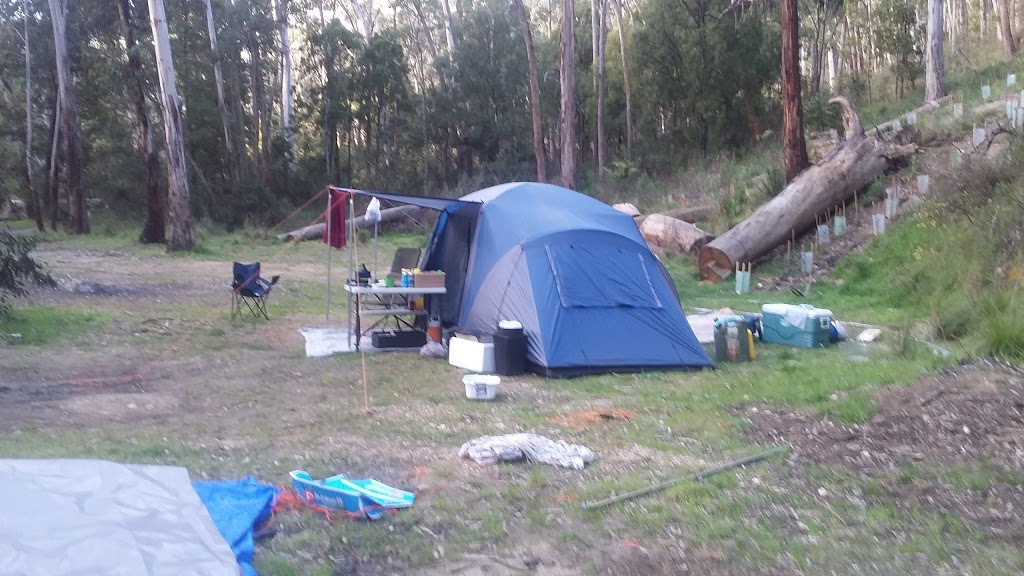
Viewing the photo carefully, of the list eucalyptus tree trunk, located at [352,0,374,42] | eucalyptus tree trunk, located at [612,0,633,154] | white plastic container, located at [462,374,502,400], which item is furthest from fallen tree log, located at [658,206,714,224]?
eucalyptus tree trunk, located at [352,0,374,42]

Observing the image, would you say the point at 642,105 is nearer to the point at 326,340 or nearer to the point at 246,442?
the point at 326,340

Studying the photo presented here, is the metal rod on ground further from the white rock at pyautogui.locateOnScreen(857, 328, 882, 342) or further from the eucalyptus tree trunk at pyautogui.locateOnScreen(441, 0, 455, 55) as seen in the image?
the eucalyptus tree trunk at pyautogui.locateOnScreen(441, 0, 455, 55)

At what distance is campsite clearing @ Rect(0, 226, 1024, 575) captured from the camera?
4301 mm

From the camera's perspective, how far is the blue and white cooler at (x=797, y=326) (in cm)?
973

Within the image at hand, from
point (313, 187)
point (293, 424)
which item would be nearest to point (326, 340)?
point (293, 424)

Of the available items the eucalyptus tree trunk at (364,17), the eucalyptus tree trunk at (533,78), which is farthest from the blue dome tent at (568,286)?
the eucalyptus tree trunk at (364,17)

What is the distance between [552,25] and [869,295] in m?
33.8

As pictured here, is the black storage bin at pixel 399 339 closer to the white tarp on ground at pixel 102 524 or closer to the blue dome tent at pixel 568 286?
the blue dome tent at pixel 568 286

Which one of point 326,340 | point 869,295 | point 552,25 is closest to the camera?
point 326,340

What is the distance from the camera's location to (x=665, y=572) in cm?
406

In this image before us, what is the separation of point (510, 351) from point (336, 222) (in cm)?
303

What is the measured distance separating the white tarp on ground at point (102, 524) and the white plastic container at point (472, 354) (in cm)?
481

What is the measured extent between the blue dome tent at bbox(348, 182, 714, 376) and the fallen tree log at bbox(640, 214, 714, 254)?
6423 mm

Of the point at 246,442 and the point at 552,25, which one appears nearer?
the point at 246,442
